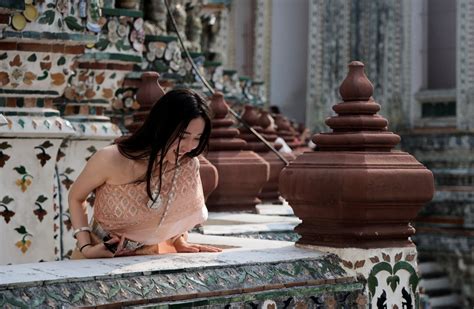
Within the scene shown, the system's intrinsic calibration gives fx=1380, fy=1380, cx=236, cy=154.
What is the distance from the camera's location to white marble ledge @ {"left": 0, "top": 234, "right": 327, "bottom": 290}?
4359 mm

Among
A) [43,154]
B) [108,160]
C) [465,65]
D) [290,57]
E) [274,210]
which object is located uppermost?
[290,57]

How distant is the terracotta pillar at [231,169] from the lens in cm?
912

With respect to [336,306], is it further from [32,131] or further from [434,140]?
[434,140]

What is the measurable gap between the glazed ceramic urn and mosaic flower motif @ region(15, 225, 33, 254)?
198cm

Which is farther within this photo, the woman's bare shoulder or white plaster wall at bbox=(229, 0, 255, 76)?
white plaster wall at bbox=(229, 0, 255, 76)

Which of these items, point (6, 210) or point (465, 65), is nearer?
point (6, 210)

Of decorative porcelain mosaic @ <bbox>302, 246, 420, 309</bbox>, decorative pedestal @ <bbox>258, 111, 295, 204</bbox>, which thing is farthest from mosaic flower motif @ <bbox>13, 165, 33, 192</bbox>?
decorative pedestal @ <bbox>258, 111, 295, 204</bbox>

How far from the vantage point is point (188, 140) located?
4984 mm

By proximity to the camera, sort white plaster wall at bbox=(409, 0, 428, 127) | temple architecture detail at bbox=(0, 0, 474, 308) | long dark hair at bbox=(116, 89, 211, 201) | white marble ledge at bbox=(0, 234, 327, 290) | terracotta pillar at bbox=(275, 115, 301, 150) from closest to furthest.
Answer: white marble ledge at bbox=(0, 234, 327, 290) < temple architecture detail at bbox=(0, 0, 474, 308) < long dark hair at bbox=(116, 89, 211, 201) < terracotta pillar at bbox=(275, 115, 301, 150) < white plaster wall at bbox=(409, 0, 428, 127)

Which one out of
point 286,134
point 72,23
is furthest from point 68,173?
point 286,134

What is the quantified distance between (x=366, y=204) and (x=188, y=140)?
0.78 meters

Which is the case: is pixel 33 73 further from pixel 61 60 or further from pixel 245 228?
pixel 245 228

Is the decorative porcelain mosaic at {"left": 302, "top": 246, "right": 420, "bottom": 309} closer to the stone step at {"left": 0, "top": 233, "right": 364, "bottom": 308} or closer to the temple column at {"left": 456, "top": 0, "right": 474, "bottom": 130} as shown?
the stone step at {"left": 0, "top": 233, "right": 364, "bottom": 308}

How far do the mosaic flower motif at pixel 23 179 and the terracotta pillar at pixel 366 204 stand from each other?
1.99 metres
